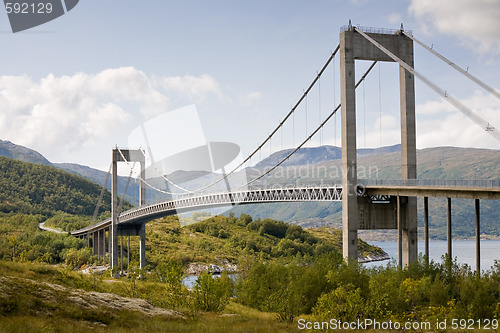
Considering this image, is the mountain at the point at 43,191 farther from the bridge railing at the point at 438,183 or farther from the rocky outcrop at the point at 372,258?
the bridge railing at the point at 438,183

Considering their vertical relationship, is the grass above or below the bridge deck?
below

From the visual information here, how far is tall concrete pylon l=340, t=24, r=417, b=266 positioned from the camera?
43.8 meters

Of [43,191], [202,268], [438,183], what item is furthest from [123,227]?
[43,191]

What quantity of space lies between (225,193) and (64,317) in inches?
1791

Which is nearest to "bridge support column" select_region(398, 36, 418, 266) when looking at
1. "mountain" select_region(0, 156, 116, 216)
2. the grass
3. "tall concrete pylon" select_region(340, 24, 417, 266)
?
"tall concrete pylon" select_region(340, 24, 417, 266)

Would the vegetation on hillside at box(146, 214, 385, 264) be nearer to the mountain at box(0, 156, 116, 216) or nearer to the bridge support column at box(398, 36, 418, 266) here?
the mountain at box(0, 156, 116, 216)

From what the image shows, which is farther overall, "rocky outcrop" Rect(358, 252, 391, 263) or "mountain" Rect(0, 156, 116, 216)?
"mountain" Rect(0, 156, 116, 216)

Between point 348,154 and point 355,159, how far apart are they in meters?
0.98

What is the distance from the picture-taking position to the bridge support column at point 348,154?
143 ft

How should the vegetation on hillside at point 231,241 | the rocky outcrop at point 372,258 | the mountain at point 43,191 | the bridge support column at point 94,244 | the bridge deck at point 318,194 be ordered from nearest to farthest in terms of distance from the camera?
the bridge deck at point 318,194
the bridge support column at point 94,244
the vegetation on hillside at point 231,241
the rocky outcrop at point 372,258
the mountain at point 43,191

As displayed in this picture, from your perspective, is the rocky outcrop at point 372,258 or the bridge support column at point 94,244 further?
the rocky outcrop at point 372,258

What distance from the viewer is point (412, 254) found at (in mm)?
43812

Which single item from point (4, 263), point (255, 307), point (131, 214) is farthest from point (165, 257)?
point (4, 263)

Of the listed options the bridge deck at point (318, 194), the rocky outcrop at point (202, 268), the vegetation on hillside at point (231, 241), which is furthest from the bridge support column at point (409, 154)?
the vegetation on hillside at point (231, 241)
